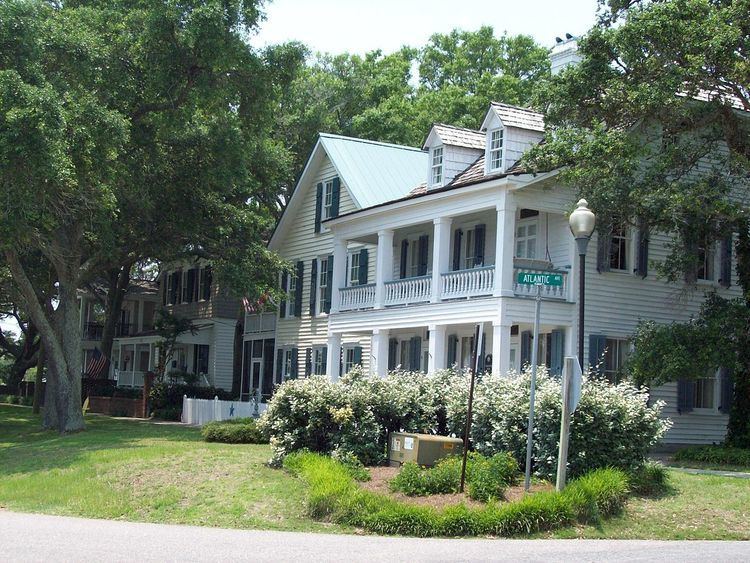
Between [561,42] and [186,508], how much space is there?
779 inches

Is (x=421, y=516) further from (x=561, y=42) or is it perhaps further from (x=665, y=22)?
(x=561, y=42)

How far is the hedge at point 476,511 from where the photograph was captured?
1415 centimetres

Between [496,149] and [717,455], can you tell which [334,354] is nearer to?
[496,149]

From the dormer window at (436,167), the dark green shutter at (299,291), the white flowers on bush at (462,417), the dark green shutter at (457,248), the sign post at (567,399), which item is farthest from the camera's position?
the dark green shutter at (299,291)

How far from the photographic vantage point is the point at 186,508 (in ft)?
51.9

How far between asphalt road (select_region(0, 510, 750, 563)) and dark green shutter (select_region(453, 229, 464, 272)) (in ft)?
56.5

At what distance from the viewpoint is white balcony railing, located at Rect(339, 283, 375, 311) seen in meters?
31.9

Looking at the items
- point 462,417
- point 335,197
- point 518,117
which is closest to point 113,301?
point 335,197

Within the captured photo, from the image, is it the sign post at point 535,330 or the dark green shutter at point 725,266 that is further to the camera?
the dark green shutter at point 725,266

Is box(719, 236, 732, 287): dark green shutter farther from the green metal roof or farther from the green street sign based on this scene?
the green street sign

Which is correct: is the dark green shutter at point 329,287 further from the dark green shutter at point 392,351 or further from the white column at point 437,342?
the white column at point 437,342

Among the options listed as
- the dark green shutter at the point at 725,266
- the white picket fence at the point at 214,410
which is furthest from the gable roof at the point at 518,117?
the white picket fence at the point at 214,410

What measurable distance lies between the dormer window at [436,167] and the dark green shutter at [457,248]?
167cm

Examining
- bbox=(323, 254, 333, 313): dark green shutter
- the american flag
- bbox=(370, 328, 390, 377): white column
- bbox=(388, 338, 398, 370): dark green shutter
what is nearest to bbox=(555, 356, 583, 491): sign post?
bbox=(370, 328, 390, 377): white column
